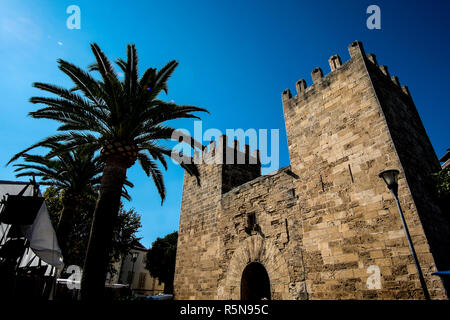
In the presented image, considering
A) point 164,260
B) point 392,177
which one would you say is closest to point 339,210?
point 392,177

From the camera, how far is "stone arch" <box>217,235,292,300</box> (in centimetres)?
700

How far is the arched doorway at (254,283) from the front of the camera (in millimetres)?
8258

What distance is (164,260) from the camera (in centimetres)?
2603

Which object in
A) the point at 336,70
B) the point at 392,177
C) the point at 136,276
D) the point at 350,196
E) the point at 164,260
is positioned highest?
the point at 336,70

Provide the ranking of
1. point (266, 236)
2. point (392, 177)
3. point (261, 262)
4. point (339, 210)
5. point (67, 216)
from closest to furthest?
point (392, 177) < point (339, 210) < point (261, 262) < point (266, 236) < point (67, 216)

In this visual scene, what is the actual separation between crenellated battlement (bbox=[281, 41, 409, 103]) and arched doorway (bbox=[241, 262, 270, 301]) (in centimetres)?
594

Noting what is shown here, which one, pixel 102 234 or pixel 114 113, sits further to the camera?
pixel 114 113

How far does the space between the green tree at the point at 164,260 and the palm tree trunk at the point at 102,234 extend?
2143cm

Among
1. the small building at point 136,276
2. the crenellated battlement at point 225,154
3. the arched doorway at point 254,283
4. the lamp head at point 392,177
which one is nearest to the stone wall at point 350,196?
the lamp head at point 392,177

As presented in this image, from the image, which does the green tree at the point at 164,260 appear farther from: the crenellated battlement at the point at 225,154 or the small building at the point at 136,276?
the crenellated battlement at the point at 225,154

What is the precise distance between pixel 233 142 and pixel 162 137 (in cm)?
494

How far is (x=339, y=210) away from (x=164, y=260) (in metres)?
23.7

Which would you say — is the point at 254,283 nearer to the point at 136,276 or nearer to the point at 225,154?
the point at 225,154

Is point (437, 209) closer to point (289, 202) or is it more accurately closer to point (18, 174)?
point (289, 202)
